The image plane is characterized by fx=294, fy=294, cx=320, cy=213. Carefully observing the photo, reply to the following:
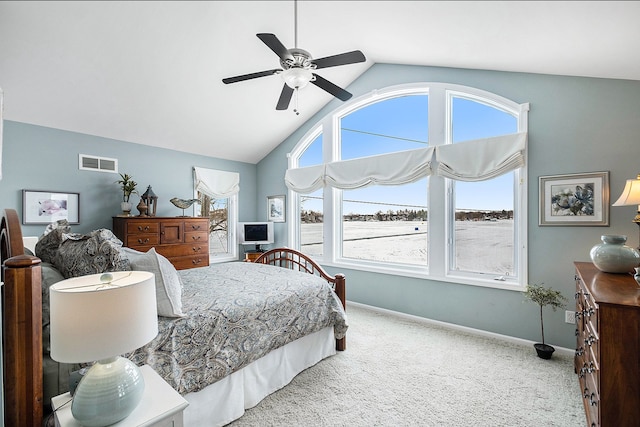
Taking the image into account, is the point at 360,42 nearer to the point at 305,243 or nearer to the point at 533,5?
the point at 533,5

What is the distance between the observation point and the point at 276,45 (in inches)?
78.2

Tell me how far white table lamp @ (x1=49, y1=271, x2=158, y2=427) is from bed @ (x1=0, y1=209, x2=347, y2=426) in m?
0.19

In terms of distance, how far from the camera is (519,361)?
8.73 ft

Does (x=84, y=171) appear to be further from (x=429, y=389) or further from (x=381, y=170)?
(x=429, y=389)

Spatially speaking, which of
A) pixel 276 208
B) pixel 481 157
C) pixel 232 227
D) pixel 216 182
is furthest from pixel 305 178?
pixel 481 157

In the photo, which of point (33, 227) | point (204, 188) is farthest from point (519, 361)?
point (33, 227)

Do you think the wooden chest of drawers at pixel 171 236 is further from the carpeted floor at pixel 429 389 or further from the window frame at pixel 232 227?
the carpeted floor at pixel 429 389

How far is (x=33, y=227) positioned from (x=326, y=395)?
12.2ft

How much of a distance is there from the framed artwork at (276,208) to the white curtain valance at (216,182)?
64 centimetres

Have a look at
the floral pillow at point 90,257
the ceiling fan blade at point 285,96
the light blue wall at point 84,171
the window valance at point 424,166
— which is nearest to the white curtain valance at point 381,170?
the window valance at point 424,166

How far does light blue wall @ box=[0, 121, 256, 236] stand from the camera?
10.6 feet

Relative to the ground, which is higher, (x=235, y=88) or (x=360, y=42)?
(x=360, y=42)

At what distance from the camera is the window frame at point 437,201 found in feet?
10.1

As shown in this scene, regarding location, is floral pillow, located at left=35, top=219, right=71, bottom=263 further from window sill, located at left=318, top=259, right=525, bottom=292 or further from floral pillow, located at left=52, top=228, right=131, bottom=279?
window sill, located at left=318, top=259, right=525, bottom=292
